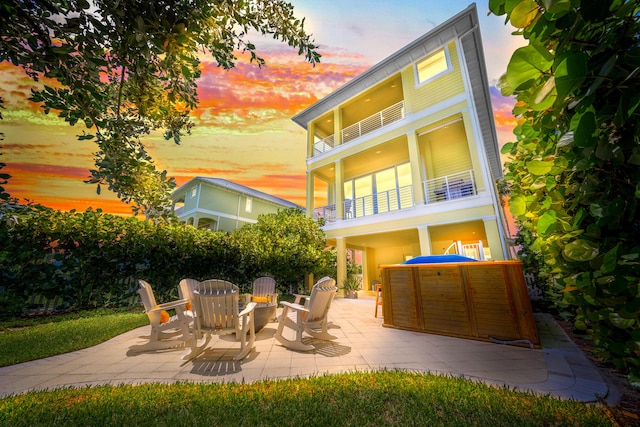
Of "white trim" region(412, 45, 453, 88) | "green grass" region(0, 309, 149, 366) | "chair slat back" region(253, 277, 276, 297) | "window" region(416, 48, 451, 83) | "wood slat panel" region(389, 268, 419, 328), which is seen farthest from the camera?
"window" region(416, 48, 451, 83)

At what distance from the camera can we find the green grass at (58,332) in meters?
3.83

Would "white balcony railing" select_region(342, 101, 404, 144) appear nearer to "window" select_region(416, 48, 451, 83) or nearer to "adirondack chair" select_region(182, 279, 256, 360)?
"window" select_region(416, 48, 451, 83)

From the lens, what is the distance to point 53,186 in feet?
25.4

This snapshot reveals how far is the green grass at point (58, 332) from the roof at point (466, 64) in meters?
13.0

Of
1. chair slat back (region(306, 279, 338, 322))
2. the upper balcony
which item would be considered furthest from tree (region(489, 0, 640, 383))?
the upper balcony

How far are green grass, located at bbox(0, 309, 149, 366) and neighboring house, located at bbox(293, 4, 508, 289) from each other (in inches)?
332

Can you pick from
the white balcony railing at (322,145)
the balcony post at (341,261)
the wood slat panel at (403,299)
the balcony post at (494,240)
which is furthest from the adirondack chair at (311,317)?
the white balcony railing at (322,145)

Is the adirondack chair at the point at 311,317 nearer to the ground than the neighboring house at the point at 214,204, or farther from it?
nearer to the ground

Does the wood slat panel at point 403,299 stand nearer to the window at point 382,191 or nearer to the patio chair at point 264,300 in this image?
the patio chair at point 264,300

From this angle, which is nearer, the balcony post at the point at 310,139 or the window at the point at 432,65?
the window at the point at 432,65

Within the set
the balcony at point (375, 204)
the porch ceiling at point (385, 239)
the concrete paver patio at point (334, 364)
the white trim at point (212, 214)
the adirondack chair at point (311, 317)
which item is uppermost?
the white trim at point (212, 214)

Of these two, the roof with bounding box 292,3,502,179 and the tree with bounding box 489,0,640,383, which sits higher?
the roof with bounding box 292,3,502,179

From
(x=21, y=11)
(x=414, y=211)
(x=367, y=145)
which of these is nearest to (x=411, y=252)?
(x=414, y=211)

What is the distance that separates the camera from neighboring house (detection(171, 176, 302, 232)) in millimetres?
19422
